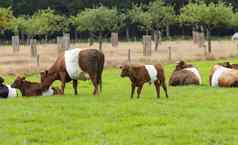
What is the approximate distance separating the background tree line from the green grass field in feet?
88.1

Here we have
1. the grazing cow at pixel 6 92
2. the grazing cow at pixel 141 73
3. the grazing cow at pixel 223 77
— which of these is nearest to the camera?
the grazing cow at pixel 141 73

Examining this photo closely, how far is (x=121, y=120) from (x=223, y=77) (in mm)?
10010

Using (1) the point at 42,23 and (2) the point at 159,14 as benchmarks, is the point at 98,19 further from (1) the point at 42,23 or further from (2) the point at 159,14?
(2) the point at 159,14

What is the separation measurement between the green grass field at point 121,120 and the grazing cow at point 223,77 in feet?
9.61

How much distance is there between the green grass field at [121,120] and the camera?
1129 cm

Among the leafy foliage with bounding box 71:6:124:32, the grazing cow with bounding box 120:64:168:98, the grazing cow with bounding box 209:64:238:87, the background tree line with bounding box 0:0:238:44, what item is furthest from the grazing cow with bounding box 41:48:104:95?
the leafy foliage with bounding box 71:6:124:32

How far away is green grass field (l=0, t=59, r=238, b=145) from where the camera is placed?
1129cm

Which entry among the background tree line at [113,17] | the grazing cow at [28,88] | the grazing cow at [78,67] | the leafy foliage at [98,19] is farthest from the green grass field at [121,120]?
the leafy foliage at [98,19]

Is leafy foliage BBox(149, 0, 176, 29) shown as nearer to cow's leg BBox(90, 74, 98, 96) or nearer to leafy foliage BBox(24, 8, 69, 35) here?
leafy foliage BBox(24, 8, 69, 35)

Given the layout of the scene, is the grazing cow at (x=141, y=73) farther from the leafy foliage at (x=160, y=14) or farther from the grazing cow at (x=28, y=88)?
the leafy foliage at (x=160, y=14)

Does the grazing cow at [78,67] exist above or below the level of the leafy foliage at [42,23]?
above

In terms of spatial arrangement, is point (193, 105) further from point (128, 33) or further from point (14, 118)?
point (128, 33)

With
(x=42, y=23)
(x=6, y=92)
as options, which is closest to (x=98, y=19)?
(x=42, y=23)

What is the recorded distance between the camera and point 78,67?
19.9m
